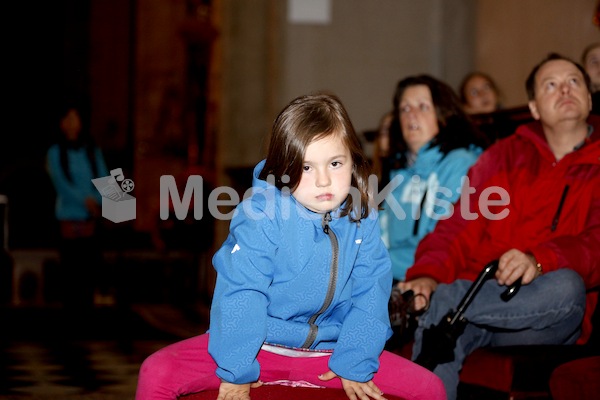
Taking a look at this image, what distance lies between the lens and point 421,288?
269 cm

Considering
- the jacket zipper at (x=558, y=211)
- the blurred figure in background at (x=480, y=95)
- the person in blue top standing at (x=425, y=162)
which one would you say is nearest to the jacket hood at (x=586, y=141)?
the jacket zipper at (x=558, y=211)

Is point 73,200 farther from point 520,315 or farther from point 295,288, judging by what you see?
point 295,288

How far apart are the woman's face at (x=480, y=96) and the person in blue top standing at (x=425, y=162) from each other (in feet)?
7.18

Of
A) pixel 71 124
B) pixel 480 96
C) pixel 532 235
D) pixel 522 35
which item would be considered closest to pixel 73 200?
pixel 71 124

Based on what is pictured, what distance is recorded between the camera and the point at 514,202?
9.52 feet

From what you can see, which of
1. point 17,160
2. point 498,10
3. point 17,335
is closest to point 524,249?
point 17,335

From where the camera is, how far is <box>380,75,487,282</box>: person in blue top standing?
11.2 feet

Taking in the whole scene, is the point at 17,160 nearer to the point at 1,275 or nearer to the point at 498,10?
the point at 1,275

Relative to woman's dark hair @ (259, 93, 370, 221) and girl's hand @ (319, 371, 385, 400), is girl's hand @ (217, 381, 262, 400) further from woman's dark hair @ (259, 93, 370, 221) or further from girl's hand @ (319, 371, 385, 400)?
woman's dark hair @ (259, 93, 370, 221)

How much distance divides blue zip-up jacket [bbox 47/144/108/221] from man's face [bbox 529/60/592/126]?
4.54m

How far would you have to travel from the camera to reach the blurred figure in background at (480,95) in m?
5.70

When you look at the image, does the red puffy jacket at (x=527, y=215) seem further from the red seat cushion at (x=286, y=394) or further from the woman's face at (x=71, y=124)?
the woman's face at (x=71, y=124)

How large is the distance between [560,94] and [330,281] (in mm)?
1411

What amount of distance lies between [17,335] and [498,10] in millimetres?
5600
